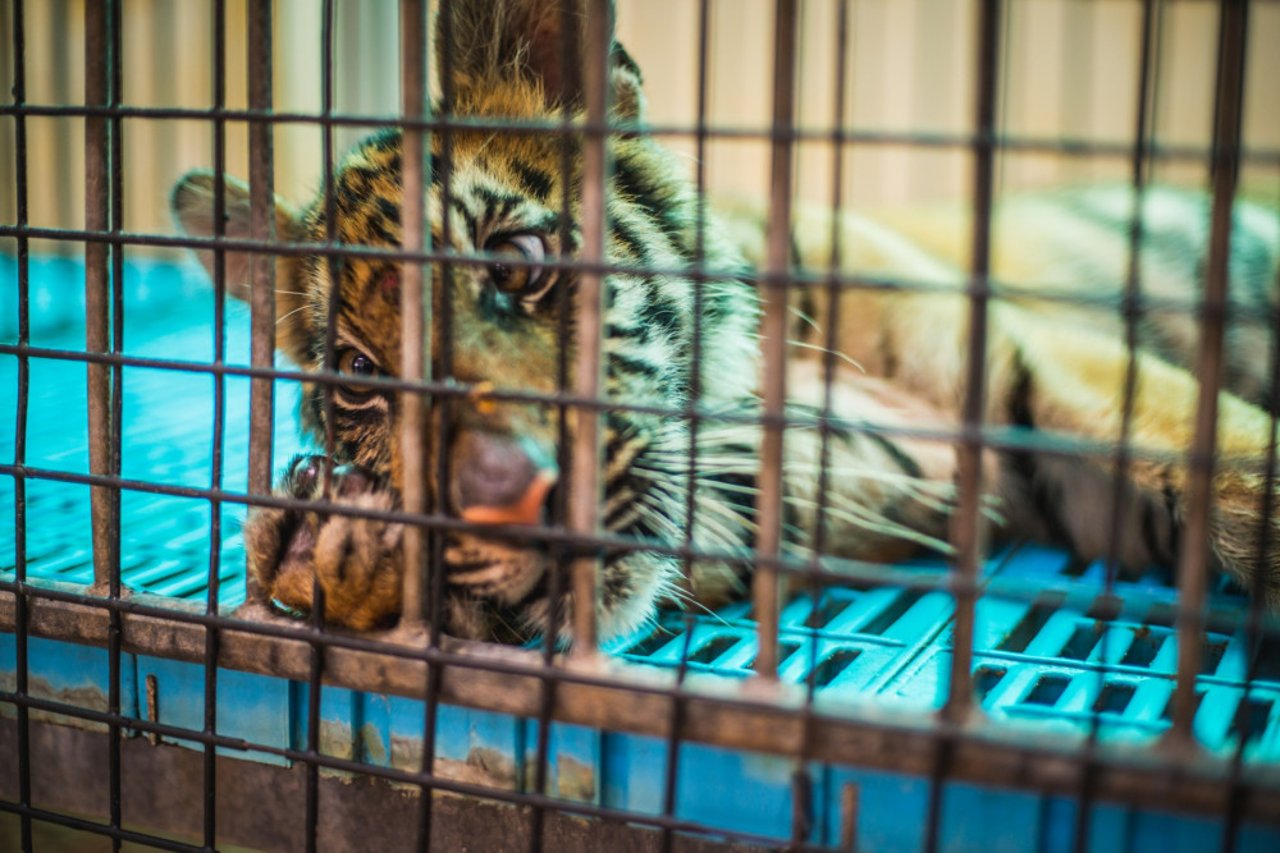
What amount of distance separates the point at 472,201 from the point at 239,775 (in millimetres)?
715

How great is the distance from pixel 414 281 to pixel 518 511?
0.22 metres

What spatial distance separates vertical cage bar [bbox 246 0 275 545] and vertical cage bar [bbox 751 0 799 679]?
0.44 meters

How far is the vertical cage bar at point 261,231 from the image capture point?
0.98m

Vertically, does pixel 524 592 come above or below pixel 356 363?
below

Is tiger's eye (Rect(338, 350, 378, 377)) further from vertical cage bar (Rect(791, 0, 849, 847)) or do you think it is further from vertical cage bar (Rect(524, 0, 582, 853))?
vertical cage bar (Rect(791, 0, 849, 847))

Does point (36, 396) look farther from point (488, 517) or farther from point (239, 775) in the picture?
point (488, 517)

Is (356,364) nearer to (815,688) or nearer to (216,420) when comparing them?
(216,420)

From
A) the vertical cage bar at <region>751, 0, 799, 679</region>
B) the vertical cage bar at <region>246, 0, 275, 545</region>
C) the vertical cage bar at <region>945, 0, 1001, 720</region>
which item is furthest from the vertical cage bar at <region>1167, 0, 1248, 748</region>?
the vertical cage bar at <region>246, 0, 275, 545</region>

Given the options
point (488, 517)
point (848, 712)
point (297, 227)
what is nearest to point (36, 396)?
point (297, 227)

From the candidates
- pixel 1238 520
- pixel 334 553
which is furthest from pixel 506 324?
pixel 1238 520

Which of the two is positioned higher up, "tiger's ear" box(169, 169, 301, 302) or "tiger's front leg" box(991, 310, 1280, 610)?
"tiger's ear" box(169, 169, 301, 302)

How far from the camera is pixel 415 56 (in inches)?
36.4

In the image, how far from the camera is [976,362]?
0.77 metres

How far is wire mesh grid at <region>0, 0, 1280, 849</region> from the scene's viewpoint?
76 cm
